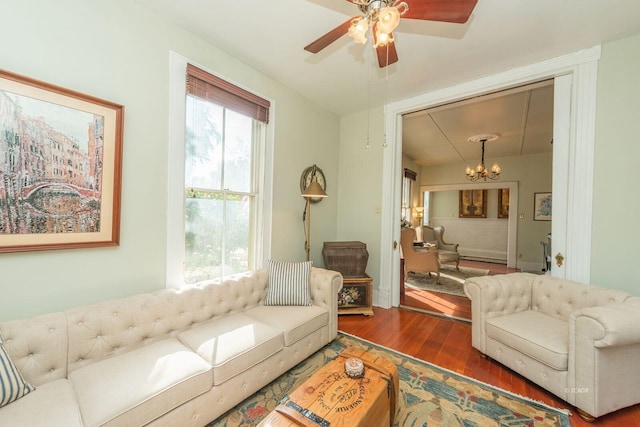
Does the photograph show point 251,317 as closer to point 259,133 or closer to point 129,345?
point 129,345

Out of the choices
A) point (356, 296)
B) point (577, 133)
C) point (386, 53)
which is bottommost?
point (356, 296)

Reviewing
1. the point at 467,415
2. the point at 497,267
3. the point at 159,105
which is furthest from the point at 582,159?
the point at 497,267

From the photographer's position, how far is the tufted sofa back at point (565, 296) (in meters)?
1.94

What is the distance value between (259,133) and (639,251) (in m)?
3.71

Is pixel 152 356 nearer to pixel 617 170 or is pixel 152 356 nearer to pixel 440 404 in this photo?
pixel 440 404

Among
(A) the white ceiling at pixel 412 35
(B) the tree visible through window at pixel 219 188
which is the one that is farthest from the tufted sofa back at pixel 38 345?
(A) the white ceiling at pixel 412 35

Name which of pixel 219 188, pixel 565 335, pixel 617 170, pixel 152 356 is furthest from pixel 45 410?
pixel 617 170

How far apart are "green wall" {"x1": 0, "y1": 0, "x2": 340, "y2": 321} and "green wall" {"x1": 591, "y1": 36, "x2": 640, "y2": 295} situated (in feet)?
11.4

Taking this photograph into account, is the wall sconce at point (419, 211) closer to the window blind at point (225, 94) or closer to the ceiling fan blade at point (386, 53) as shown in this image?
the window blind at point (225, 94)

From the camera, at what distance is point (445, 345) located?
253cm

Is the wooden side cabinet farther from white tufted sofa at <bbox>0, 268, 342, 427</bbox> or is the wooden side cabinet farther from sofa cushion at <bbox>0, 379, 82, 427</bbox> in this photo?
sofa cushion at <bbox>0, 379, 82, 427</bbox>

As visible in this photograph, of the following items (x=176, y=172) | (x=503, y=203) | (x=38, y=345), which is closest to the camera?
(x=38, y=345)

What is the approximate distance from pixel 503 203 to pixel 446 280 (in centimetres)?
402

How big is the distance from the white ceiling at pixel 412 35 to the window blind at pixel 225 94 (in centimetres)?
36
